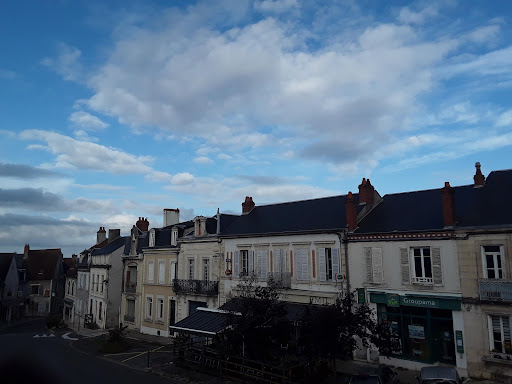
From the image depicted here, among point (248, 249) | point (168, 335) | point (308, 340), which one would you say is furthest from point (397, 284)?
point (168, 335)

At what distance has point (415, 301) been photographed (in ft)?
64.2

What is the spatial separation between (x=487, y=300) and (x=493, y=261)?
1.75 meters

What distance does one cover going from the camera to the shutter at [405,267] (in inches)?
789

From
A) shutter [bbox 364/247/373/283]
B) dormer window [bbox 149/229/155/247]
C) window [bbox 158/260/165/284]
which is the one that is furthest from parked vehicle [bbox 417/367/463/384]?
dormer window [bbox 149/229/155/247]

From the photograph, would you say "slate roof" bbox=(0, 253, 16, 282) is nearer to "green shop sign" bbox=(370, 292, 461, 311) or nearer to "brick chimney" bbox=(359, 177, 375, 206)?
"brick chimney" bbox=(359, 177, 375, 206)

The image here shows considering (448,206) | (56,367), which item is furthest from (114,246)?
(448,206)

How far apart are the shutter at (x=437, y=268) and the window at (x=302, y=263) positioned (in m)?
7.26

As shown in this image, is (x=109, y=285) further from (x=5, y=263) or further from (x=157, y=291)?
(x=5, y=263)

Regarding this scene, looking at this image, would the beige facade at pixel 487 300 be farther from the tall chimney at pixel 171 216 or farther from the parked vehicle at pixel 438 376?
the tall chimney at pixel 171 216

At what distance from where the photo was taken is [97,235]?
52.7 metres

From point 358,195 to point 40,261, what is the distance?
55504 millimetres

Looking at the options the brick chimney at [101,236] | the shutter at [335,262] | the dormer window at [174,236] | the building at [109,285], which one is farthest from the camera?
the brick chimney at [101,236]

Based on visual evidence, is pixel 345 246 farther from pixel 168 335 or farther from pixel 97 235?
pixel 97 235

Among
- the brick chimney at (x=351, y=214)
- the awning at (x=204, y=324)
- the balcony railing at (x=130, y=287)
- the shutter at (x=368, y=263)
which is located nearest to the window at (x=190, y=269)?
the awning at (x=204, y=324)
